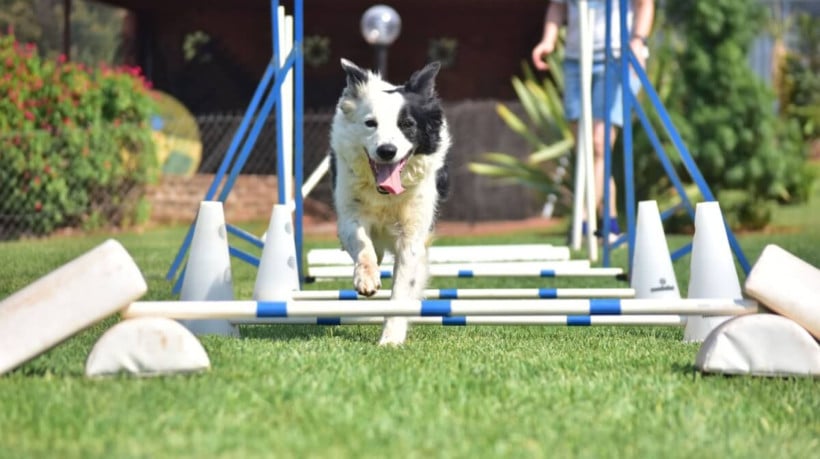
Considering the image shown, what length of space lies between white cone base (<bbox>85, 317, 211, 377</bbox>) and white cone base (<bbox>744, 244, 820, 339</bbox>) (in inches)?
66.2

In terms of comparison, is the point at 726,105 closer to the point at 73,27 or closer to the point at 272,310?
the point at 73,27

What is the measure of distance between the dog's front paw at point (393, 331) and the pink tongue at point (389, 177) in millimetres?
527

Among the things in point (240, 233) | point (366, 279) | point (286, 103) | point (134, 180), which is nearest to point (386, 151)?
point (366, 279)

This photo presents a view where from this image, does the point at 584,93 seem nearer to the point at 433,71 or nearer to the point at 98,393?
the point at 433,71

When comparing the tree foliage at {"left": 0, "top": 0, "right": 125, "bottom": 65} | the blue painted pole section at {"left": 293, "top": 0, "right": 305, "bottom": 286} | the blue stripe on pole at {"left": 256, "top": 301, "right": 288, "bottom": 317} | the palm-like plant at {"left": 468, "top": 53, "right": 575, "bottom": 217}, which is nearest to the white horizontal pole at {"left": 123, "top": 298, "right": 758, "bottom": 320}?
the blue stripe on pole at {"left": 256, "top": 301, "right": 288, "bottom": 317}

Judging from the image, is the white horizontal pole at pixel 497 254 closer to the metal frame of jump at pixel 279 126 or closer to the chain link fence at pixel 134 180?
the metal frame of jump at pixel 279 126

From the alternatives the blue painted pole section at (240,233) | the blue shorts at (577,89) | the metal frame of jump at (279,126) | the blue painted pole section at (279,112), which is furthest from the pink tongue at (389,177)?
the blue shorts at (577,89)

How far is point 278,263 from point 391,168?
2.38 ft

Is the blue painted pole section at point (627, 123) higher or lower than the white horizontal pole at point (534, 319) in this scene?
higher

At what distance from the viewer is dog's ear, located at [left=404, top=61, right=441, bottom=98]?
435 centimetres

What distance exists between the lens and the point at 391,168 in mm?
4262

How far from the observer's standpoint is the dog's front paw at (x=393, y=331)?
4.07m

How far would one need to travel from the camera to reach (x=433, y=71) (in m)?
4.39

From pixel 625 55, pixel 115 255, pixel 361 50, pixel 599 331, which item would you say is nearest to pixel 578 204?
pixel 625 55
